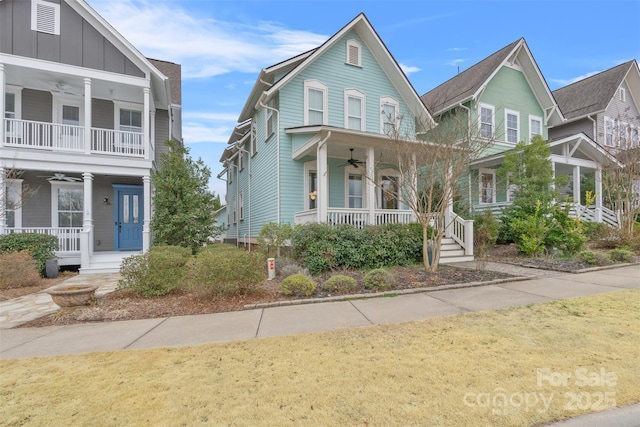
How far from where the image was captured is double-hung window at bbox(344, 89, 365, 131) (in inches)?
502

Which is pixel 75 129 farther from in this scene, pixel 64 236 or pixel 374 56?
pixel 374 56

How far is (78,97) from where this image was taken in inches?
475

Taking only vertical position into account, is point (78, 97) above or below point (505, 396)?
above

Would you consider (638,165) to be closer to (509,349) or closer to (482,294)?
(482,294)

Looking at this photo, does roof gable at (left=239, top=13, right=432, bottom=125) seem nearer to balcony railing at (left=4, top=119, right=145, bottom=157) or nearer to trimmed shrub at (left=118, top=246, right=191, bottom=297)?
balcony railing at (left=4, top=119, right=145, bottom=157)

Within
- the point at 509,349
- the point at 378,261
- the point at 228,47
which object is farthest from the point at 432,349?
the point at 228,47

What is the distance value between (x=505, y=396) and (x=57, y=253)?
1337cm

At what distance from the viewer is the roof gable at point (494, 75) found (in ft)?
50.2

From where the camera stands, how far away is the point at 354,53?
1304 centimetres

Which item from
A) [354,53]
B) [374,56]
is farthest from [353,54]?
[374,56]

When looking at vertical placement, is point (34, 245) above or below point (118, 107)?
below

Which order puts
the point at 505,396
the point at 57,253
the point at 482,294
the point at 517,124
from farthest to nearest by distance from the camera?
1. the point at 517,124
2. the point at 57,253
3. the point at 482,294
4. the point at 505,396

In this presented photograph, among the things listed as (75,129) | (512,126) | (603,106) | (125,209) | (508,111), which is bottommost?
(125,209)

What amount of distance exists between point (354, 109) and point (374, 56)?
9.28 ft
